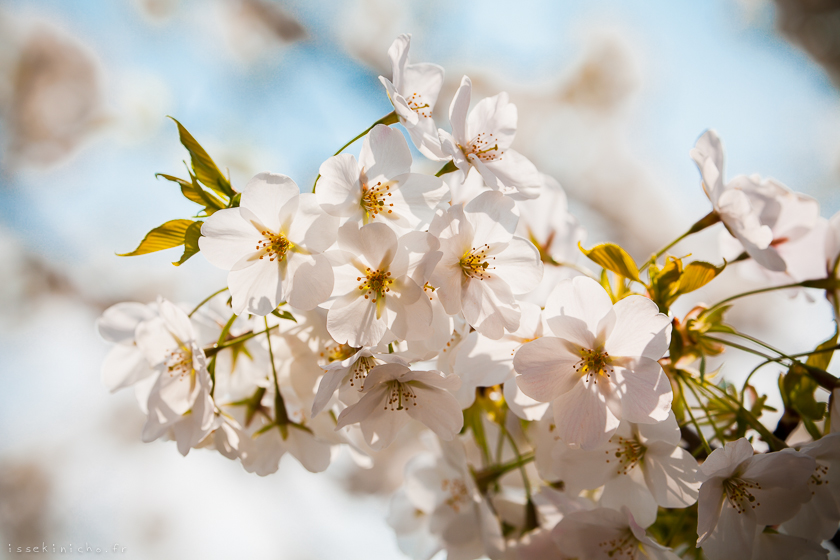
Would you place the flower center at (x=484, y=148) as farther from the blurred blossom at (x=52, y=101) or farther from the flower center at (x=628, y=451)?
the blurred blossom at (x=52, y=101)

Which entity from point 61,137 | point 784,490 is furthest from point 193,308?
point 61,137

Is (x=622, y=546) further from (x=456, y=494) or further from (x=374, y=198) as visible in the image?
(x=374, y=198)

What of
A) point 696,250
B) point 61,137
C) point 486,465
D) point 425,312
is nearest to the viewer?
point 425,312

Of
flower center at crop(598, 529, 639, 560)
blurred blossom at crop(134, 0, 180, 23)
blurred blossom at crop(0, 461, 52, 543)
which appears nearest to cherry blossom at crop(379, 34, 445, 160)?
flower center at crop(598, 529, 639, 560)

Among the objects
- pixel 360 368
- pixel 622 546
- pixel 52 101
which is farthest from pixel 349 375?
pixel 52 101

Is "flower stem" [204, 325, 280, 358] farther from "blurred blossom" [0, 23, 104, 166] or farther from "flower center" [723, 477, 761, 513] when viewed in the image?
"blurred blossom" [0, 23, 104, 166]

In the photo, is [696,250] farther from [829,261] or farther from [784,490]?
[784,490]
